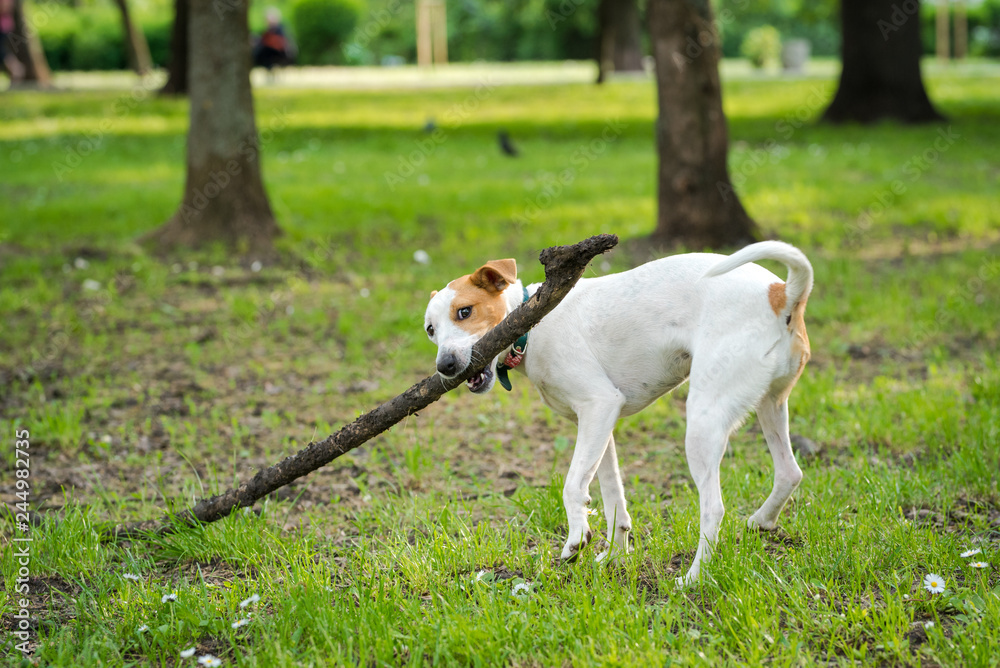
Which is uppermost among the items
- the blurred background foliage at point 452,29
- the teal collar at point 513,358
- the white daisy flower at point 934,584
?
the blurred background foliage at point 452,29

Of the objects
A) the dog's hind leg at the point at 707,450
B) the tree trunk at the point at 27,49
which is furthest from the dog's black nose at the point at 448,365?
the tree trunk at the point at 27,49

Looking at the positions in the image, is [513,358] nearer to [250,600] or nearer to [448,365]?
[448,365]

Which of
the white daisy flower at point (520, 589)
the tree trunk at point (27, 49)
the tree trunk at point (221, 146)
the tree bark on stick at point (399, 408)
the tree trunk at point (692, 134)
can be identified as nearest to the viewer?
the tree bark on stick at point (399, 408)

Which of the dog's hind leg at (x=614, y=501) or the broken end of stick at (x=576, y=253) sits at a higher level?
the broken end of stick at (x=576, y=253)

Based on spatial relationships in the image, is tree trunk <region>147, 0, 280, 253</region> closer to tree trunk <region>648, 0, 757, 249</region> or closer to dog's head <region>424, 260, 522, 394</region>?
tree trunk <region>648, 0, 757, 249</region>

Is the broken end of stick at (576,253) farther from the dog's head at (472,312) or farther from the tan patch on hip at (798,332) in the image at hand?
the tan patch on hip at (798,332)

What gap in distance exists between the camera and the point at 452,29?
163 feet

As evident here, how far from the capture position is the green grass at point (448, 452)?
3.03 meters

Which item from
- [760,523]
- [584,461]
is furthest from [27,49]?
[760,523]

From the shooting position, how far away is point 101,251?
30.9 feet

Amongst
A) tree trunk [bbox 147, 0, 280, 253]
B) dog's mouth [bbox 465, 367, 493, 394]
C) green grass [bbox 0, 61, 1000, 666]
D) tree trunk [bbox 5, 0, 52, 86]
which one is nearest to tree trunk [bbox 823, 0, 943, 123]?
green grass [bbox 0, 61, 1000, 666]

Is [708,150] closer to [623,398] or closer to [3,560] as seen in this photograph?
[623,398]

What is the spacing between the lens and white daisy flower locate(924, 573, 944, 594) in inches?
121

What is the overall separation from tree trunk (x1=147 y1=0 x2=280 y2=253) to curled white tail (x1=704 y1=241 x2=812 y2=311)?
700cm
